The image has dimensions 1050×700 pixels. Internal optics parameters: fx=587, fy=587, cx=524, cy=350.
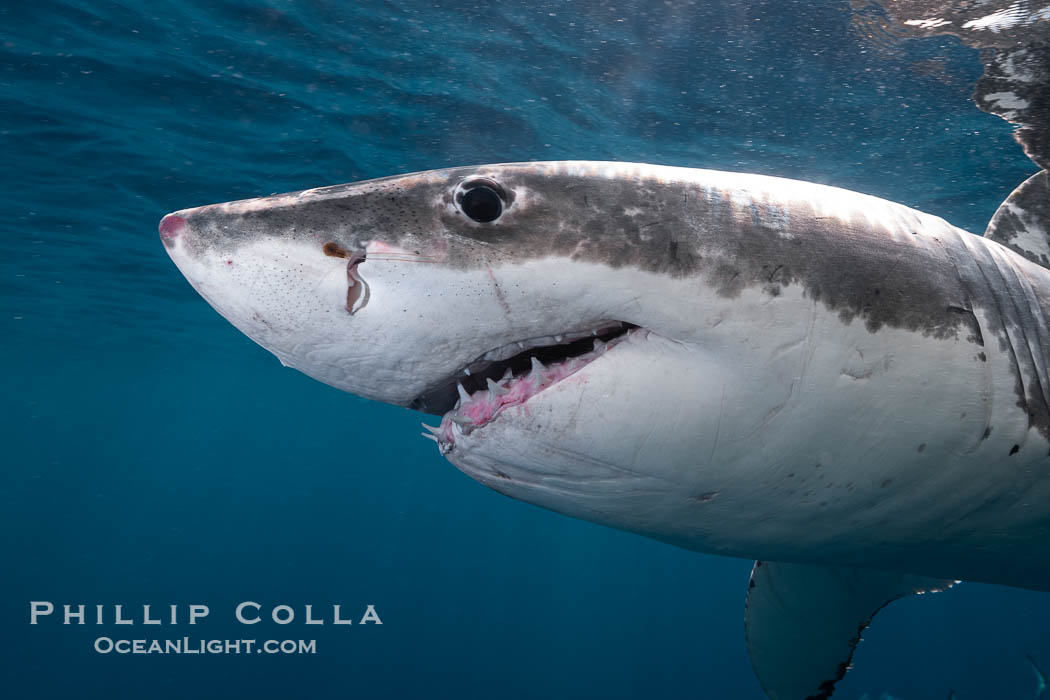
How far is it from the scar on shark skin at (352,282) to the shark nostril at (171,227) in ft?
1.46

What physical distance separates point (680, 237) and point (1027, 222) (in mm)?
3505

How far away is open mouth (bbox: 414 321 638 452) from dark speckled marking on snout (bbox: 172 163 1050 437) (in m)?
Answer: 0.22

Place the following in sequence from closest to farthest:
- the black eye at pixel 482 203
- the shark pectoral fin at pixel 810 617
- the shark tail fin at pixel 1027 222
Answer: the black eye at pixel 482 203 → the shark pectoral fin at pixel 810 617 → the shark tail fin at pixel 1027 222

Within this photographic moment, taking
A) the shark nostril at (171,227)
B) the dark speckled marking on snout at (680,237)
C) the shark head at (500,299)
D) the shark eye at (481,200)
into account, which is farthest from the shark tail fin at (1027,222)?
the shark nostril at (171,227)

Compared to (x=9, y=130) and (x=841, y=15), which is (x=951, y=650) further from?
(x=9, y=130)

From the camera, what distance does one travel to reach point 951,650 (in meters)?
67.6

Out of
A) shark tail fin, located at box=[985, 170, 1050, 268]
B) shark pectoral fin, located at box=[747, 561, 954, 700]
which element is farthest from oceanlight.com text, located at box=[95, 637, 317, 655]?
shark tail fin, located at box=[985, 170, 1050, 268]

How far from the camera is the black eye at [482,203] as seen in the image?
147 centimetres

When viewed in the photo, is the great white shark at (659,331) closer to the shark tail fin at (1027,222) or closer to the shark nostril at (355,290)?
the shark nostril at (355,290)

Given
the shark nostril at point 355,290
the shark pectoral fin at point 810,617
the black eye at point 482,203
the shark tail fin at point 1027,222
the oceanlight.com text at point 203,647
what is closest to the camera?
the shark nostril at point 355,290

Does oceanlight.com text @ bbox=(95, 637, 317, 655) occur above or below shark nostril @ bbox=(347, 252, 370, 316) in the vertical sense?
below

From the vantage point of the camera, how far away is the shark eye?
1473mm

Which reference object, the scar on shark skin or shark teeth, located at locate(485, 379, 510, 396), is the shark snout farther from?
shark teeth, located at locate(485, 379, 510, 396)

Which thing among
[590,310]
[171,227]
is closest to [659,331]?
[590,310]
